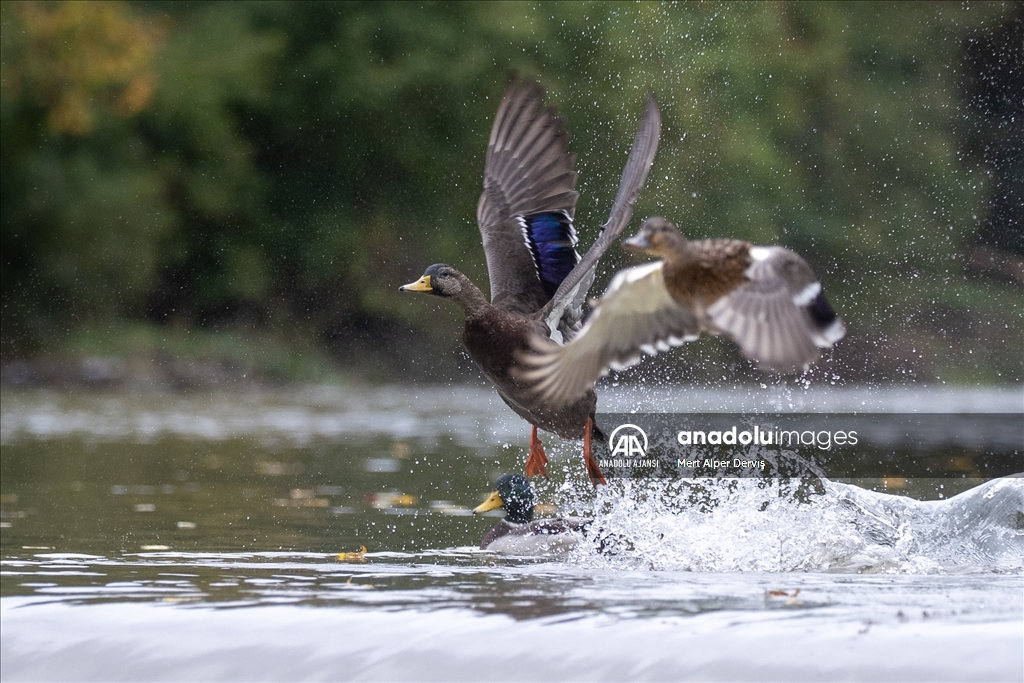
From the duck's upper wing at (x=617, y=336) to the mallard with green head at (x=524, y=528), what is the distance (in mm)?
709

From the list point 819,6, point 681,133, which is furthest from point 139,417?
point 819,6

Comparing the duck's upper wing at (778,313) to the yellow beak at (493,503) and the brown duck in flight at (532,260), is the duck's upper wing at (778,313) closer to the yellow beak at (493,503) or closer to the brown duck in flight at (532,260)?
the brown duck in flight at (532,260)

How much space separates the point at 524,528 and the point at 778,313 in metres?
1.69

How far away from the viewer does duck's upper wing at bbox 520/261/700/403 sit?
15.2 ft

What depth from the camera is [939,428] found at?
1241 cm

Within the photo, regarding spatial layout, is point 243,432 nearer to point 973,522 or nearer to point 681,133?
point 973,522

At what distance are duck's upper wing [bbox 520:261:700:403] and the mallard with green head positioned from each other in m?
0.71

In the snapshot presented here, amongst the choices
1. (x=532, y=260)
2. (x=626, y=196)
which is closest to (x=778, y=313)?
(x=626, y=196)

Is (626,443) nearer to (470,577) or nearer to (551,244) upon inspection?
(551,244)

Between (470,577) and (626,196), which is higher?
(626,196)

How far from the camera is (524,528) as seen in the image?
18.3 feet

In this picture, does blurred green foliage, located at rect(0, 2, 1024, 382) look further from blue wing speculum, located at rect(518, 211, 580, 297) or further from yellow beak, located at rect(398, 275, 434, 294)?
yellow beak, located at rect(398, 275, 434, 294)

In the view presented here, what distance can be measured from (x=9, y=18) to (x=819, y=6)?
11.8 metres

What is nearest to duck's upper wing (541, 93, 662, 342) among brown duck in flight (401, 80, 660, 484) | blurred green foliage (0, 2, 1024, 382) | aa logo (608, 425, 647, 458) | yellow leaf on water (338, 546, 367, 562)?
brown duck in flight (401, 80, 660, 484)
